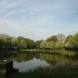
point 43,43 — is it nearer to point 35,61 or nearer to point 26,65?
point 35,61

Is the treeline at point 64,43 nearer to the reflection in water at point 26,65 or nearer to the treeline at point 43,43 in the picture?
the treeline at point 43,43

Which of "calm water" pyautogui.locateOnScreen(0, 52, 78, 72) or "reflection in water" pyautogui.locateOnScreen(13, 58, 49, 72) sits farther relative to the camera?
"calm water" pyautogui.locateOnScreen(0, 52, 78, 72)

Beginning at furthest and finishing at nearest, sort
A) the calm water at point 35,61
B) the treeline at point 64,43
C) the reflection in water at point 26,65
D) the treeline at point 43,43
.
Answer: the treeline at point 43,43, the treeline at point 64,43, the calm water at point 35,61, the reflection in water at point 26,65

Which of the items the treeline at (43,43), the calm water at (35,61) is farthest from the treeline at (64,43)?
the calm water at (35,61)

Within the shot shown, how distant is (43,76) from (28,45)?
114 meters

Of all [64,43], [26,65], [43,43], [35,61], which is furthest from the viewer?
[43,43]

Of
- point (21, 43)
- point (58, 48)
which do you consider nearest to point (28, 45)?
point (21, 43)

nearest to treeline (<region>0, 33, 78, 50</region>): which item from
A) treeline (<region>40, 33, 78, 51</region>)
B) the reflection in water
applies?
treeline (<region>40, 33, 78, 51</region>)

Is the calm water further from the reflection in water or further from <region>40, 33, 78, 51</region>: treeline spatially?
<region>40, 33, 78, 51</region>: treeline

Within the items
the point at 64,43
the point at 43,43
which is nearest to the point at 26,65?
the point at 64,43

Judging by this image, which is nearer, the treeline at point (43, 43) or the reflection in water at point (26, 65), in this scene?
the reflection in water at point (26, 65)

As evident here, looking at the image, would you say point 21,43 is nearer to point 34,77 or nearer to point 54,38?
point 54,38

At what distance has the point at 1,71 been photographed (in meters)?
11.7

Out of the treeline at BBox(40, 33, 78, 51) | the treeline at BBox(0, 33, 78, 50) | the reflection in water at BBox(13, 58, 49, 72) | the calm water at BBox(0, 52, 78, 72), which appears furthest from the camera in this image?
the treeline at BBox(0, 33, 78, 50)
